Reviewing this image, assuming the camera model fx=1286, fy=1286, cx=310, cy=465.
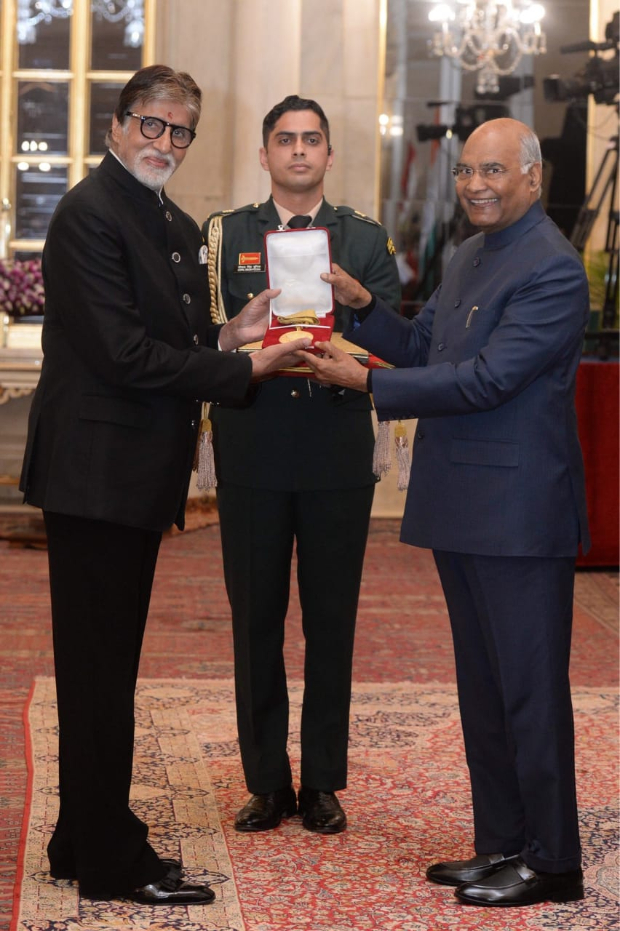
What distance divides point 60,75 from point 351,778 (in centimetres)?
616

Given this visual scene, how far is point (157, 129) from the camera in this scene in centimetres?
267

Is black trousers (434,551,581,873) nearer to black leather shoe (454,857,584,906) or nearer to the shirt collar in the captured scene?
black leather shoe (454,857,584,906)

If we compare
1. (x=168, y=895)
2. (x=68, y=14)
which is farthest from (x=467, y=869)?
(x=68, y=14)

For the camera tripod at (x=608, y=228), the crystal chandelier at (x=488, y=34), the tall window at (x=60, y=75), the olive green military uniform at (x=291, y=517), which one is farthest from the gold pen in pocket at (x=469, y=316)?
the tall window at (x=60, y=75)

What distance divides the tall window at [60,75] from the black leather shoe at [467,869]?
20.9ft

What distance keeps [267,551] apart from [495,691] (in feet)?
2.30

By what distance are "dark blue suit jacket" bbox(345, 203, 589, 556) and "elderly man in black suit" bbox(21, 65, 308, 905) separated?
1.47 feet

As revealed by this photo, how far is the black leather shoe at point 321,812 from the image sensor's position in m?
3.28

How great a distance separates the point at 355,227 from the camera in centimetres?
341

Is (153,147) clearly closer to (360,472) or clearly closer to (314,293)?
(314,293)

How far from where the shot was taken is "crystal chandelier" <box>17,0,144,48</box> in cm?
851

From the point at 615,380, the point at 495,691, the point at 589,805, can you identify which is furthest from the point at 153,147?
the point at 615,380

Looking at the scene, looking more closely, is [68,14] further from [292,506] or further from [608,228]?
[292,506]

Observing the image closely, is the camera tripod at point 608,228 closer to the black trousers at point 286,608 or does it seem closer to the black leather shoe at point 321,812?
the black trousers at point 286,608
